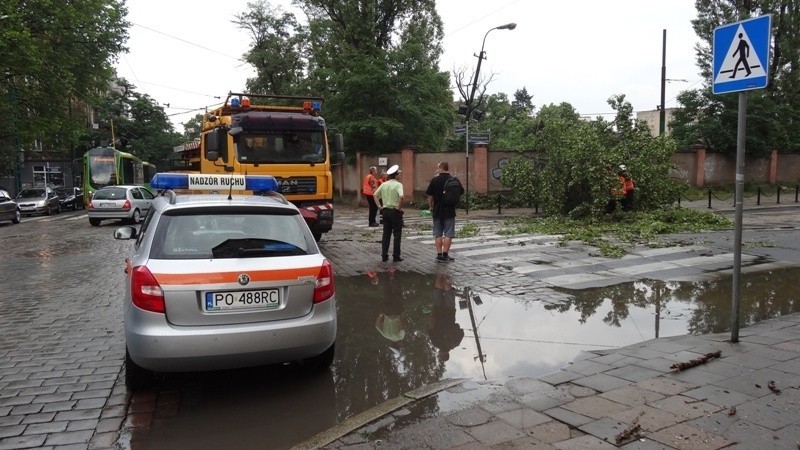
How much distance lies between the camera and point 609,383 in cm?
437

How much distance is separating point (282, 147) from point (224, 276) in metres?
8.37

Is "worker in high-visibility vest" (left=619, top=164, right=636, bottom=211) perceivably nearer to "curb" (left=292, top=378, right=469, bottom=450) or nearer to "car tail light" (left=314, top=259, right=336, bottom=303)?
"curb" (left=292, top=378, right=469, bottom=450)

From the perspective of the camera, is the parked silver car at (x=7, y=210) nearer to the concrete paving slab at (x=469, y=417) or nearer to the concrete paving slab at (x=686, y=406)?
the concrete paving slab at (x=469, y=417)

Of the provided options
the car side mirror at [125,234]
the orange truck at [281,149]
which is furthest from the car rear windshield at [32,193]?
the car side mirror at [125,234]

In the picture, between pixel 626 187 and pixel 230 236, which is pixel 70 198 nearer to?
pixel 626 187

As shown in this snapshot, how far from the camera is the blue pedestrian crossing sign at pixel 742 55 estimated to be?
4.83m

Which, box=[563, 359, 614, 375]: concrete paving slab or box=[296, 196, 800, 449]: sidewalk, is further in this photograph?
box=[563, 359, 614, 375]: concrete paving slab

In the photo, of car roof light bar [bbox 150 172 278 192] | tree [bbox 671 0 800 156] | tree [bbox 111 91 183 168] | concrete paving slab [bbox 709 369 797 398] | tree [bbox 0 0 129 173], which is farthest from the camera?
tree [bbox 111 91 183 168]

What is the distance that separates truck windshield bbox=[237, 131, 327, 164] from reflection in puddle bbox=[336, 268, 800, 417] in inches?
164

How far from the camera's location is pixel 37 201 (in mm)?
31297

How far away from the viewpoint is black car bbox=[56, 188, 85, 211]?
36.3 meters

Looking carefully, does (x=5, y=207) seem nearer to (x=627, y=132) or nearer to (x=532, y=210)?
(x=532, y=210)

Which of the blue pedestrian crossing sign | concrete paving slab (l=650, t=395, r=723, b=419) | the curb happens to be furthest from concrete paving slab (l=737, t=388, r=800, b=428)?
the blue pedestrian crossing sign

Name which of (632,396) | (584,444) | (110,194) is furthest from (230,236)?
(110,194)
